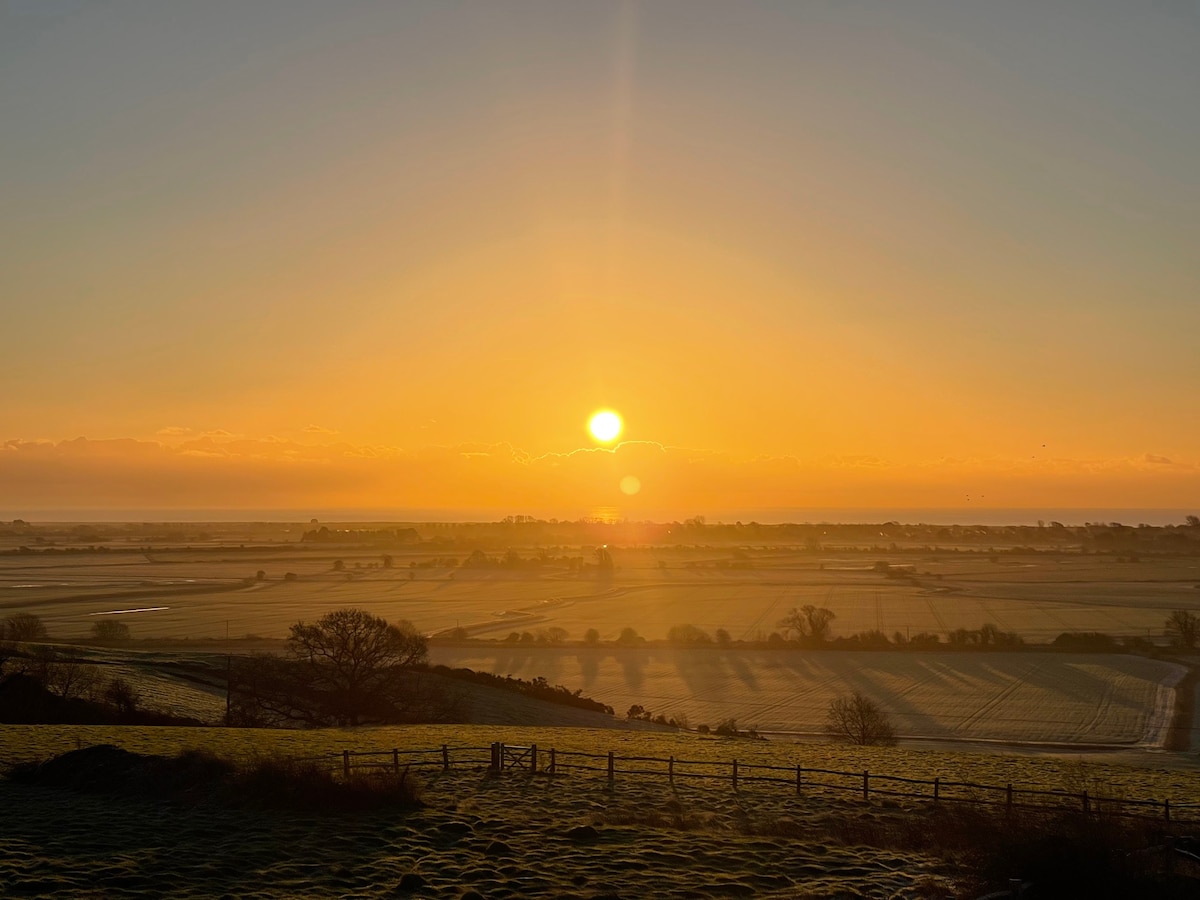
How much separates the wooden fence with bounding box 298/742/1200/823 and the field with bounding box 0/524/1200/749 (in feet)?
62.2

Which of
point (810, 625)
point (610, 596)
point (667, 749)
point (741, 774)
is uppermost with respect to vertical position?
point (741, 774)

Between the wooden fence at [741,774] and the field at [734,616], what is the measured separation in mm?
18974

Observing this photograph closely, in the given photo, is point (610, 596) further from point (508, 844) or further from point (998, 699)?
point (508, 844)

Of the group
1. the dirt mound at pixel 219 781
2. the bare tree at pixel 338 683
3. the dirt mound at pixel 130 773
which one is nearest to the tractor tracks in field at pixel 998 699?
the bare tree at pixel 338 683

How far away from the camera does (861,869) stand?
55.7 feet

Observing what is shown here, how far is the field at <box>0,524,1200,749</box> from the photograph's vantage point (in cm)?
5047

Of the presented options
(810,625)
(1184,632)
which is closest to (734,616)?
(810,625)

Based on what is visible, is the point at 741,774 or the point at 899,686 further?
the point at 899,686

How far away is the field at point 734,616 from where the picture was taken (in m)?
50.5

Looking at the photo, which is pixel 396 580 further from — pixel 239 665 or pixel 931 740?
pixel 931 740

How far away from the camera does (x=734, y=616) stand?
9688cm

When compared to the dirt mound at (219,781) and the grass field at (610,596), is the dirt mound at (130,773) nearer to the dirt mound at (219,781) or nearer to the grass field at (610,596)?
the dirt mound at (219,781)

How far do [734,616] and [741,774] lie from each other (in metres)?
71.2

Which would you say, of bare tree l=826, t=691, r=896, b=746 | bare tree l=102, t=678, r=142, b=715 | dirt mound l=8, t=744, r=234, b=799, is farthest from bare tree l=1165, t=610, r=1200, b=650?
dirt mound l=8, t=744, r=234, b=799
